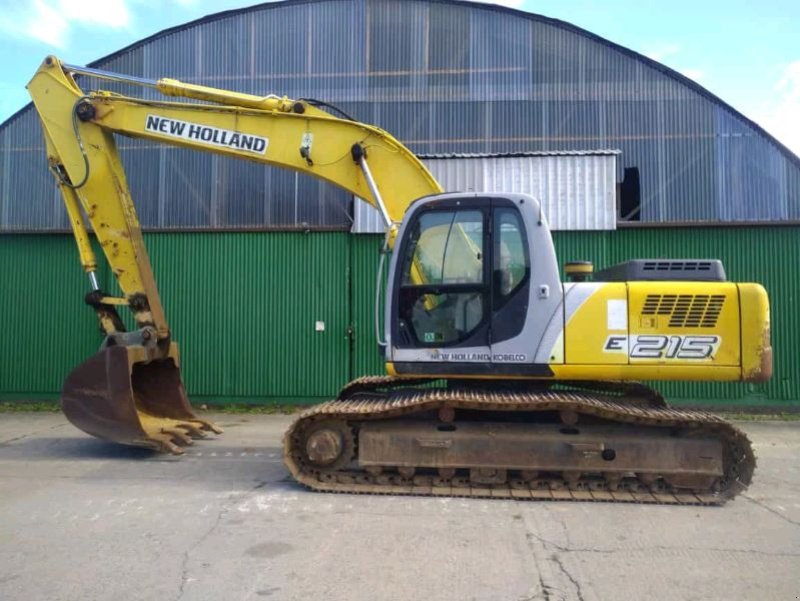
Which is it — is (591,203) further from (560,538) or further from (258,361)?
(560,538)

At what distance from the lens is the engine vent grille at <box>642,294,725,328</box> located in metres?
5.80

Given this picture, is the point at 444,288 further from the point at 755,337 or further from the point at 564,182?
the point at 564,182

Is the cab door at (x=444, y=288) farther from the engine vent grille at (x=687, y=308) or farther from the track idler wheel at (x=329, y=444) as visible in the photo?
the engine vent grille at (x=687, y=308)

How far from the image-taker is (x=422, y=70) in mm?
13367

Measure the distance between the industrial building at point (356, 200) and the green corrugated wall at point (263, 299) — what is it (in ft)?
0.10

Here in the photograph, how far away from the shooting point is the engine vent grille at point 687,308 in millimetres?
5801

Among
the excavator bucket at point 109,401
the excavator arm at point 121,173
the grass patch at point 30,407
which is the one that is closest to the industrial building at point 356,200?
the grass patch at point 30,407

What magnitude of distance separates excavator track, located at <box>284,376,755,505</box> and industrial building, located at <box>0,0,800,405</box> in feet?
19.1

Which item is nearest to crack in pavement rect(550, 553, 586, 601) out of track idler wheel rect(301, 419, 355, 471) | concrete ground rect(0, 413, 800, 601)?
concrete ground rect(0, 413, 800, 601)

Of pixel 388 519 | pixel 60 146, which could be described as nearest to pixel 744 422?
pixel 388 519

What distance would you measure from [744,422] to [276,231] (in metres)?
8.69

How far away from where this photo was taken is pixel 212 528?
5.08 metres

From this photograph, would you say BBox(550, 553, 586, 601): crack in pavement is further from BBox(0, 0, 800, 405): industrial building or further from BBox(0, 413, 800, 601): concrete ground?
BBox(0, 0, 800, 405): industrial building

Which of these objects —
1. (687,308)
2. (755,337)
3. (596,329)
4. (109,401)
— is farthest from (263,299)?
(755,337)
